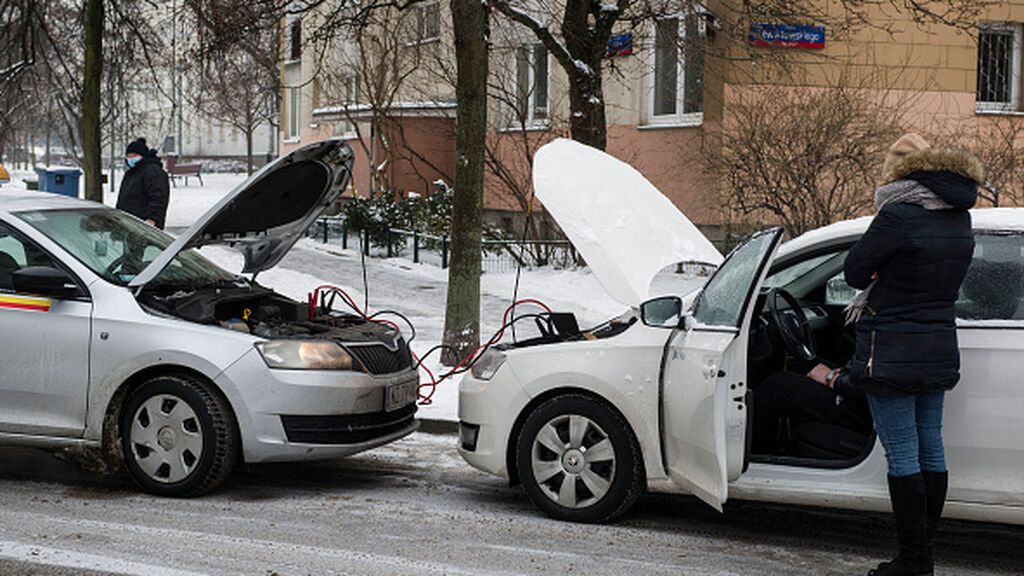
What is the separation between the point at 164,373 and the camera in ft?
22.4

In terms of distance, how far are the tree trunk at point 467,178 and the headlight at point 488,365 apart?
4.35 m

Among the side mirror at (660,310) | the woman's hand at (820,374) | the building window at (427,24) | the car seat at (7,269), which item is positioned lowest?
the woman's hand at (820,374)

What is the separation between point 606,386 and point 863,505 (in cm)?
133

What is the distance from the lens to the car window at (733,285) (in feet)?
18.3

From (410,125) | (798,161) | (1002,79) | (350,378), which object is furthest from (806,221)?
(410,125)

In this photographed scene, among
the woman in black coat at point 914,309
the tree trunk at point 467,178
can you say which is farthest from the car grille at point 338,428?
the tree trunk at point 467,178

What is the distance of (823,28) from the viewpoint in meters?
20.7

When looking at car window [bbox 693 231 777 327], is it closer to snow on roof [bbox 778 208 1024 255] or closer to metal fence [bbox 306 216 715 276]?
snow on roof [bbox 778 208 1024 255]

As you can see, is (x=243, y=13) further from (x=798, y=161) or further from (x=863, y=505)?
(x=863, y=505)

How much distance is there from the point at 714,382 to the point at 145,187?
888cm

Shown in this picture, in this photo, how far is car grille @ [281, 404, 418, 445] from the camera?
22.1 feet

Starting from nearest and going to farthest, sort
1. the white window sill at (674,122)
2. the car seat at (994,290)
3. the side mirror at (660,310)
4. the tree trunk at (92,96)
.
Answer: the car seat at (994,290) < the side mirror at (660,310) < the tree trunk at (92,96) < the white window sill at (674,122)

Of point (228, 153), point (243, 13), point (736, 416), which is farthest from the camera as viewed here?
point (228, 153)

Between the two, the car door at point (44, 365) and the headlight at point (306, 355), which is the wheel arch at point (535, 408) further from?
the car door at point (44, 365)
